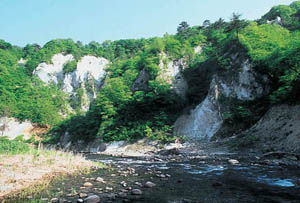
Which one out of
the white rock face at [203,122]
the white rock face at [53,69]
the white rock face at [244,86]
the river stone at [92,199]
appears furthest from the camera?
the white rock face at [53,69]

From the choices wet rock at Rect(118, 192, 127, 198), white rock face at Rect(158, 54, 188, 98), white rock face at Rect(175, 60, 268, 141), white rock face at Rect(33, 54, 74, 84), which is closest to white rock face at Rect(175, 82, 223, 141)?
white rock face at Rect(175, 60, 268, 141)

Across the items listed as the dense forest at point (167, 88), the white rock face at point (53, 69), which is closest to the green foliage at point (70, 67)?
the white rock face at point (53, 69)

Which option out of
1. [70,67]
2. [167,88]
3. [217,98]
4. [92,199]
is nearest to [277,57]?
[217,98]

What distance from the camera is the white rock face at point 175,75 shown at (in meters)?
39.9

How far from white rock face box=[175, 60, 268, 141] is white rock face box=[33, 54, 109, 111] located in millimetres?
55323

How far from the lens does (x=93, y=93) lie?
81.3 m

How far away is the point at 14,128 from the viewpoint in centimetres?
5666

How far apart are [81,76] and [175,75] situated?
53358mm

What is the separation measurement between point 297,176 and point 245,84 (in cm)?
2106

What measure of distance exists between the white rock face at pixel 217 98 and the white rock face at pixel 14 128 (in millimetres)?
45408

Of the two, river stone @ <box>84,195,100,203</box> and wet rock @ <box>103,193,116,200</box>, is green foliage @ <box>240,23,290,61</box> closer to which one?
wet rock @ <box>103,193,116,200</box>

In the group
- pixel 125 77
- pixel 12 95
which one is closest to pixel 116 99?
pixel 125 77

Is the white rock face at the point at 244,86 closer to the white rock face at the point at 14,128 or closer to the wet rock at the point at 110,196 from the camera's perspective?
the wet rock at the point at 110,196

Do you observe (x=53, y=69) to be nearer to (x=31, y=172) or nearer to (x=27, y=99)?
(x=27, y=99)
